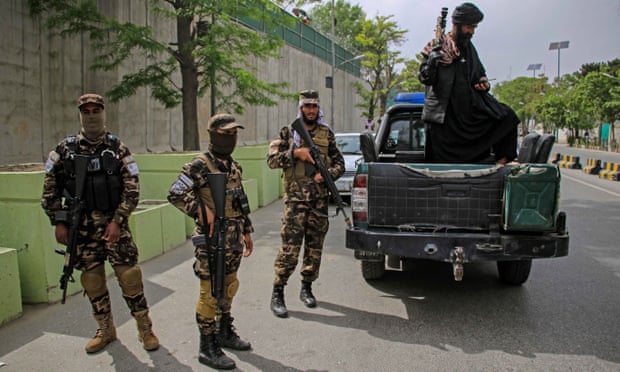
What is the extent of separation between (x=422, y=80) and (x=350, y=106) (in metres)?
43.8

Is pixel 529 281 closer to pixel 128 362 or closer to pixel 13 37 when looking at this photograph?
pixel 128 362

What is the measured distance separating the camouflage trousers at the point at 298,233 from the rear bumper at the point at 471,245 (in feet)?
1.69

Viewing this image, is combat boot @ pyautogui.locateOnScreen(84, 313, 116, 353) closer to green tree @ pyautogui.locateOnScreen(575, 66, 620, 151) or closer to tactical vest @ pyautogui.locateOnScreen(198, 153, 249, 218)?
tactical vest @ pyautogui.locateOnScreen(198, 153, 249, 218)

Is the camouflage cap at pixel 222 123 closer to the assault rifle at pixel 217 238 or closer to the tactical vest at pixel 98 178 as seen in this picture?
the assault rifle at pixel 217 238

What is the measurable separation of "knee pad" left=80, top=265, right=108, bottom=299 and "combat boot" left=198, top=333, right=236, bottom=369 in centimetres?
86

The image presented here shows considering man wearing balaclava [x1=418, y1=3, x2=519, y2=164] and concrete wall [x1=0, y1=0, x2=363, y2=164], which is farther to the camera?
concrete wall [x1=0, y1=0, x2=363, y2=164]

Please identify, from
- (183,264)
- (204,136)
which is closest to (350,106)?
(204,136)

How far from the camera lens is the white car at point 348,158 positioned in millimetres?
10617

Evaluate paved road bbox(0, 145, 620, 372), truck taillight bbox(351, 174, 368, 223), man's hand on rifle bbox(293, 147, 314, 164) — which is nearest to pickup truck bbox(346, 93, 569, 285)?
truck taillight bbox(351, 174, 368, 223)

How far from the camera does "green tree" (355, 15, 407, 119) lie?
44594 millimetres

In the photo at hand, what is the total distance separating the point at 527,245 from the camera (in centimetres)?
405

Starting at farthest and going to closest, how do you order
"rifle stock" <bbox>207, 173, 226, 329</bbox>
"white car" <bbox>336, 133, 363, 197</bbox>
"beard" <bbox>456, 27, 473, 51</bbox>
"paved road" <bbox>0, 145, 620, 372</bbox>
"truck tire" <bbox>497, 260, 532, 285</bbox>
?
"white car" <bbox>336, 133, 363, 197</bbox>, "truck tire" <bbox>497, 260, 532, 285</bbox>, "beard" <bbox>456, 27, 473, 51</bbox>, "paved road" <bbox>0, 145, 620, 372</bbox>, "rifle stock" <bbox>207, 173, 226, 329</bbox>

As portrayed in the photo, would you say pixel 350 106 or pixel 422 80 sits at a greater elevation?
pixel 350 106

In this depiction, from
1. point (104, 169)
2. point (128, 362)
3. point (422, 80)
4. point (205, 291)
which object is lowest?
point (128, 362)
